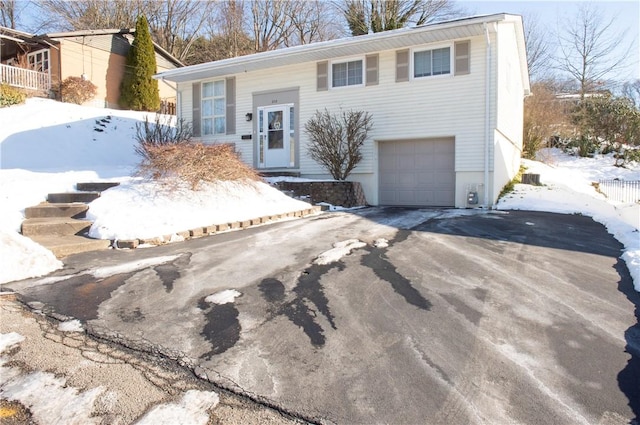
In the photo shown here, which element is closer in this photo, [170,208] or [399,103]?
[170,208]

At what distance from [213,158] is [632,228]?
774cm

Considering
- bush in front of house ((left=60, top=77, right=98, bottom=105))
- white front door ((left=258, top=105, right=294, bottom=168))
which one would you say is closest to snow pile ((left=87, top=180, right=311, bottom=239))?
white front door ((left=258, top=105, right=294, bottom=168))

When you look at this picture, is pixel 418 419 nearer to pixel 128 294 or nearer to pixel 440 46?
pixel 128 294

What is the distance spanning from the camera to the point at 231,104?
14227mm

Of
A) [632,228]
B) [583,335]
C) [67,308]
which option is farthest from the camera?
[632,228]

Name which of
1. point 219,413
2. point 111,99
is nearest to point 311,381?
point 219,413

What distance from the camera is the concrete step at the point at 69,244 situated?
5.37m

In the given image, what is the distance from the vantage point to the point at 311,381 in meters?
2.40

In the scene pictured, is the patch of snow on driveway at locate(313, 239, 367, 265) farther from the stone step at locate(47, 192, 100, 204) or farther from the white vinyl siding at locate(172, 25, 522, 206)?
the white vinyl siding at locate(172, 25, 522, 206)

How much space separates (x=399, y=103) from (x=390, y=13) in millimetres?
16776

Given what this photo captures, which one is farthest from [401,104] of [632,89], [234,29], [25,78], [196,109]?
[632,89]

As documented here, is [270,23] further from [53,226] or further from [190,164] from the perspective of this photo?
[53,226]

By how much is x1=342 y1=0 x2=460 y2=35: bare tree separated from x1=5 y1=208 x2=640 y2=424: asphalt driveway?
76.3ft

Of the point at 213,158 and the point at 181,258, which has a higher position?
the point at 213,158
